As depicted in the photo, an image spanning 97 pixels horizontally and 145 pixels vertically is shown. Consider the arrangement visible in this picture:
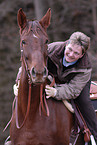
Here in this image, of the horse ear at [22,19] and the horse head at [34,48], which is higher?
the horse ear at [22,19]

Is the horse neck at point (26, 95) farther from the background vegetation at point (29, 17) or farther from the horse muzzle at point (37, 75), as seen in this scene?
the background vegetation at point (29, 17)

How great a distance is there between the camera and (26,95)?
279 centimetres

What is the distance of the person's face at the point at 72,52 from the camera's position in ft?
9.26

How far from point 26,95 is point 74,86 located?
66cm

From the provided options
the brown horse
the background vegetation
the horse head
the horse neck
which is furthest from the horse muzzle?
the background vegetation

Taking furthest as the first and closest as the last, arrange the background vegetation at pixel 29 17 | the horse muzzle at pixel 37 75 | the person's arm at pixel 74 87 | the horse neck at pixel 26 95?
1. the background vegetation at pixel 29 17
2. the person's arm at pixel 74 87
3. the horse neck at pixel 26 95
4. the horse muzzle at pixel 37 75

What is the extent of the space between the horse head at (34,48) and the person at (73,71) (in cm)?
48

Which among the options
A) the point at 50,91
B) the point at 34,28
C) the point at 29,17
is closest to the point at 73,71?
the point at 50,91

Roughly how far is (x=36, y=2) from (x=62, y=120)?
7.16m

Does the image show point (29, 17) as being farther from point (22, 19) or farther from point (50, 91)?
point (50, 91)

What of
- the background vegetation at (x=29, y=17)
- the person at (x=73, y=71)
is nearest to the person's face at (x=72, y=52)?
the person at (x=73, y=71)

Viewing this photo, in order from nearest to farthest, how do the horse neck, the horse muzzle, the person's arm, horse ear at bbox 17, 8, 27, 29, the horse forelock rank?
1. the horse muzzle
2. the horse forelock
3. horse ear at bbox 17, 8, 27, 29
4. the horse neck
5. the person's arm

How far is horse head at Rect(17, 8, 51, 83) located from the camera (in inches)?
90.9

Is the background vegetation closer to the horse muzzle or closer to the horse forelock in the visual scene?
the horse forelock
